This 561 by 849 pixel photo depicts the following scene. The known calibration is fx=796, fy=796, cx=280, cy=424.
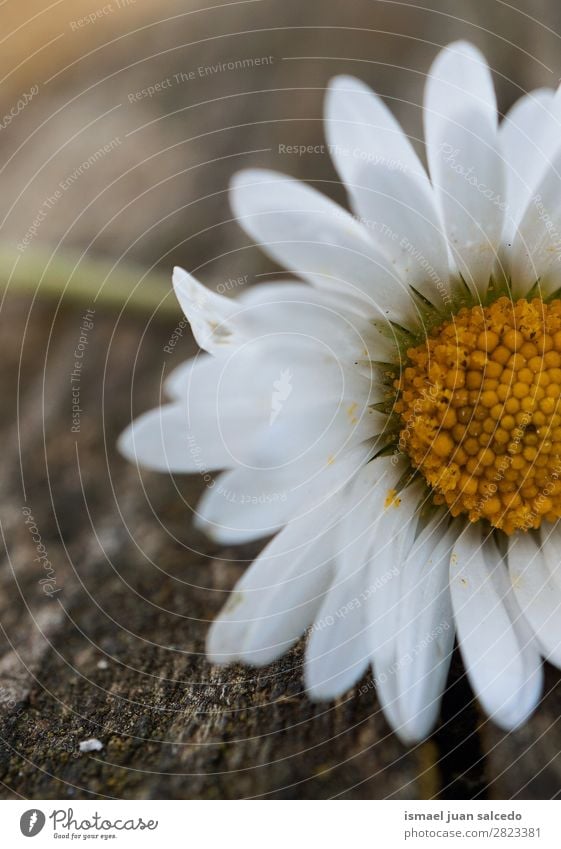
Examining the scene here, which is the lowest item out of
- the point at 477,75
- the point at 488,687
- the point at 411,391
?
the point at 488,687

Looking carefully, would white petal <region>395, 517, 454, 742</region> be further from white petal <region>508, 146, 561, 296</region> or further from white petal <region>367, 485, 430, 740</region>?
white petal <region>508, 146, 561, 296</region>

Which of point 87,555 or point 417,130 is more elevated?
point 417,130

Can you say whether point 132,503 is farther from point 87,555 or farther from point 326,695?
point 326,695

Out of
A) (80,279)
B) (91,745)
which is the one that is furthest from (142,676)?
(80,279)

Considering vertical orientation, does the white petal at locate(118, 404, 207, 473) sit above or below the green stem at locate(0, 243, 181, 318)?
below

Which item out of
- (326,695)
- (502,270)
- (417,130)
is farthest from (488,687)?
(417,130)

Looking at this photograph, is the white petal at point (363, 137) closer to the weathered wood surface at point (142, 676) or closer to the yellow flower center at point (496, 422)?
the yellow flower center at point (496, 422)

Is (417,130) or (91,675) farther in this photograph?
(417,130)

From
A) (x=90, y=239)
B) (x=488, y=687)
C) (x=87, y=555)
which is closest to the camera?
(x=488, y=687)

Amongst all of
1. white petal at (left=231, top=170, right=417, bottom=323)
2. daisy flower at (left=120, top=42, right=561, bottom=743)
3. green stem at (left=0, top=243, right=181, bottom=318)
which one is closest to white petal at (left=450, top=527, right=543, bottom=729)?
daisy flower at (left=120, top=42, right=561, bottom=743)
